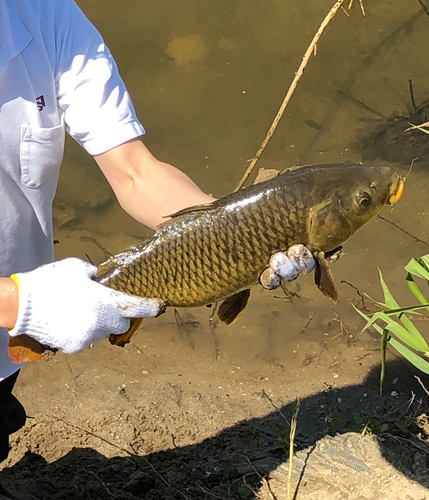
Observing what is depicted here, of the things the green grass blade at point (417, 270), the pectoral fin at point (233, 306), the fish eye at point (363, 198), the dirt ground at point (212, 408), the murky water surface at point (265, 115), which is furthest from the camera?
the murky water surface at point (265, 115)

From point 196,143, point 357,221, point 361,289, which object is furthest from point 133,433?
point 196,143

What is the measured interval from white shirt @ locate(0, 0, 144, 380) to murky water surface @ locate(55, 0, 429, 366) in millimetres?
1906

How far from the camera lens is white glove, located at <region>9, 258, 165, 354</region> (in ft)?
5.17

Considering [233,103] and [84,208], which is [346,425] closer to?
[84,208]

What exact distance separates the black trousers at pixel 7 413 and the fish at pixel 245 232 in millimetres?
780

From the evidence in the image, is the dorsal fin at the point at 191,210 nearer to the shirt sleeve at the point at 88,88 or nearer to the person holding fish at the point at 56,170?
the person holding fish at the point at 56,170

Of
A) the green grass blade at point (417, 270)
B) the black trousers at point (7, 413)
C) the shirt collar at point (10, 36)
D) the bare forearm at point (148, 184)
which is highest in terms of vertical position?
the shirt collar at point (10, 36)

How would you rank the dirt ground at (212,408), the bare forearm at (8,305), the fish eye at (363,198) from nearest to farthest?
the bare forearm at (8,305) → the fish eye at (363,198) → the dirt ground at (212,408)

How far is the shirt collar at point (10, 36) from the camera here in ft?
5.32

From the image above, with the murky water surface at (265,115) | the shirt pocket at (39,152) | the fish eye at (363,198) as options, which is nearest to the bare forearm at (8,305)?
the shirt pocket at (39,152)

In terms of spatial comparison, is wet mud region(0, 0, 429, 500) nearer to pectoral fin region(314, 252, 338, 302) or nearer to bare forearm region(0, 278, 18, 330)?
pectoral fin region(314, 252, 338, 302)

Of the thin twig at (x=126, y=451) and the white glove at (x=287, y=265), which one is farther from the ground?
the white glove at (x=287, y=265)

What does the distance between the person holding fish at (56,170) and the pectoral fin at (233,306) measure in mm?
213

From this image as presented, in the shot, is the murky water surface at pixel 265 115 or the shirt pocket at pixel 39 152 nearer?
the shirt pocket at pixel 39 152
